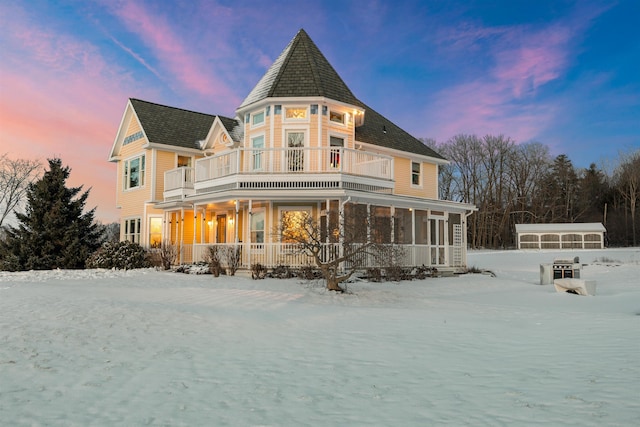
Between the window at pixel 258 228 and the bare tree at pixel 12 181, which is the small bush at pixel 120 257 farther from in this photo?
the bare tree at pixel 12 181

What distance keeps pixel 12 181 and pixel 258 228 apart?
2936cm

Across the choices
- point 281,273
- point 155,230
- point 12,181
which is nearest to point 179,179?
point 155,230

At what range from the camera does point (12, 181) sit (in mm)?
39250

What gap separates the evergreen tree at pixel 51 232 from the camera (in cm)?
2373

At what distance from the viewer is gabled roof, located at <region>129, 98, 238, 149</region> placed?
83.2 ft

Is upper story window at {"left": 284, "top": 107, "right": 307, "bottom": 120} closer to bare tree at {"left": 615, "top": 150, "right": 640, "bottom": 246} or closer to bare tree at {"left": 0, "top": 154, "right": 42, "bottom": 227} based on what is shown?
bare tree at {"left": 0, "top": 154, "right": 42, "bottom": 227}

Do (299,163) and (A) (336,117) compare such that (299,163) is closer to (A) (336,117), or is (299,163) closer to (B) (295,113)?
(B) (295,113)

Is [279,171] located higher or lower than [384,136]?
lower

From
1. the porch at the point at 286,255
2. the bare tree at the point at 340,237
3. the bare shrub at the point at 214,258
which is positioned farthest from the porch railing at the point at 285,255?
the bare tree at the point at 340,237

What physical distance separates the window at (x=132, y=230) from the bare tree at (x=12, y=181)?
1699 centimetres

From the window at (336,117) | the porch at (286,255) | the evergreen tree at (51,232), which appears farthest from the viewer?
the evergreen tree at (51,232)

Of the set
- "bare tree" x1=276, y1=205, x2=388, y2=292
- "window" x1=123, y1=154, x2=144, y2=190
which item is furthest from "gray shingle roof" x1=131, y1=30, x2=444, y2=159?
"bare tree" x1=276, y1=205, x2=388, y2=292

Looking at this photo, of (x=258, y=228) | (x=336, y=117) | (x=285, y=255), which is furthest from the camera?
(x=336, y=117)

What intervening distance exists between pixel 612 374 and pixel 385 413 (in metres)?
2.87
